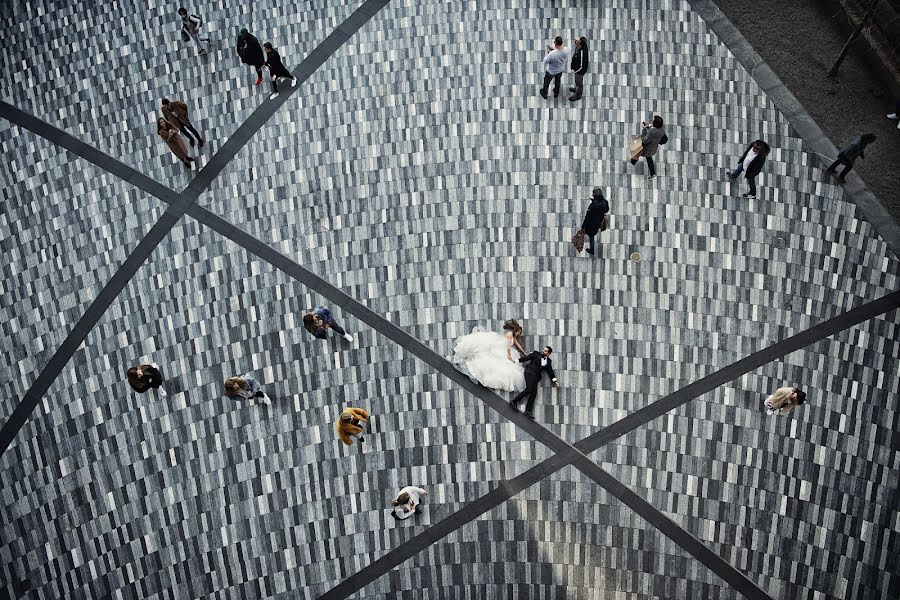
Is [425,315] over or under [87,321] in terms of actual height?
under

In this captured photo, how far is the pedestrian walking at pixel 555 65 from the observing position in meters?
12.3

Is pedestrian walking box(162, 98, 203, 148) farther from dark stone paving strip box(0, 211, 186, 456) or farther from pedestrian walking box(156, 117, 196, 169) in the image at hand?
dark stone paving strip box(0, 211, 186, 456)

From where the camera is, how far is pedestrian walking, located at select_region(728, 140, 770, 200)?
11711 millimetres

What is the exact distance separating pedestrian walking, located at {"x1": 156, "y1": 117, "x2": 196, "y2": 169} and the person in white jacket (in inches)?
261

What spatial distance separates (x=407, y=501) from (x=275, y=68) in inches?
297

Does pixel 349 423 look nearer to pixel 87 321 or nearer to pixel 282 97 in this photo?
pixel 87 321

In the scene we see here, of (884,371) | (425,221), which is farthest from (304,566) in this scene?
(884,371)

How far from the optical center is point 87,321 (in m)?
12.3

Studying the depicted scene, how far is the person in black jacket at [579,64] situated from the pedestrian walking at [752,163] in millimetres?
2934

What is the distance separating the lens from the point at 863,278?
12.1 metres

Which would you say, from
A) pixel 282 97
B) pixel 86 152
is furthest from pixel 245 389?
pixel 86 152

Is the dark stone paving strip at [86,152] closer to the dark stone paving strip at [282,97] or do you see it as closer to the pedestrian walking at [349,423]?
the dark stone paving strip at [282,97]

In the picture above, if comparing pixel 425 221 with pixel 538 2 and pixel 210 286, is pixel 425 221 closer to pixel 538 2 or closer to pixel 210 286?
pixel 210 286

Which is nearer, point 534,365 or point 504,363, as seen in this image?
point 534,365
